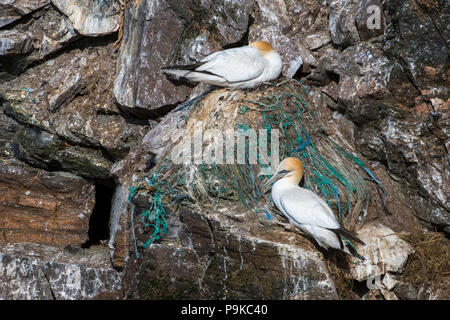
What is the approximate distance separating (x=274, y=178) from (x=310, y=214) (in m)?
→ 0.81

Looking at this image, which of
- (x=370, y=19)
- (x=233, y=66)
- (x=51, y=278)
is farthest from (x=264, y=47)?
(x=51, y=278)

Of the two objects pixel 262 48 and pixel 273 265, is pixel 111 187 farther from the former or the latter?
pixel 273 265

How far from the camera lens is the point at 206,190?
20.4 ft

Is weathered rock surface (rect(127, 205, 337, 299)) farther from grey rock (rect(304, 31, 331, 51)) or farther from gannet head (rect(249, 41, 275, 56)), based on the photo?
grey rock (rect(304, 31, 331, 51))

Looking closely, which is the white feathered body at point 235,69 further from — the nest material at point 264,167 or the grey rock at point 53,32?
the grey rock at point 53,32

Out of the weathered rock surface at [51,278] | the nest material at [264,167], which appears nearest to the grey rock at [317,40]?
the nest material at [264,167]

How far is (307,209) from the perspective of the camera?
551 cm

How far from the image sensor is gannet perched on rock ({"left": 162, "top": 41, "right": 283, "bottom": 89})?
6840 mm

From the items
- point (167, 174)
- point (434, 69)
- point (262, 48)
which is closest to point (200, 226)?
point (167, 174)

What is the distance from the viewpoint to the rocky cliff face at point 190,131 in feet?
19.1

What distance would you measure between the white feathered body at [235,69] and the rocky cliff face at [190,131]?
185 millimetres

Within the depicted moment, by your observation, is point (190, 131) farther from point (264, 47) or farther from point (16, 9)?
point (16, 9)

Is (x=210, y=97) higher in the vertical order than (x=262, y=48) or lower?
lower

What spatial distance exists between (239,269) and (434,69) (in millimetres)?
3240
